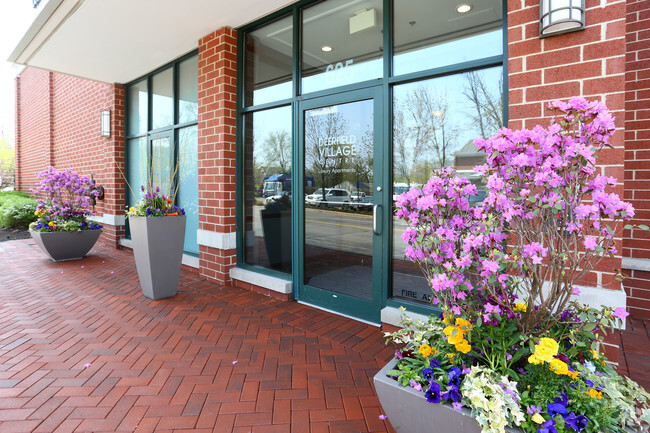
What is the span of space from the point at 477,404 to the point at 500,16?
8.72ft

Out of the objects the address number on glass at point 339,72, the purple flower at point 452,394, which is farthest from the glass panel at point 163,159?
the purple flower at point 452,394

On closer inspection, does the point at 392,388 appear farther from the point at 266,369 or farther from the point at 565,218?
the point at 266,369

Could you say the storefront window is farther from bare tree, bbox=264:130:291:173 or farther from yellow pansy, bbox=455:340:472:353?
yellow pansy, bbox=455:340:472:353

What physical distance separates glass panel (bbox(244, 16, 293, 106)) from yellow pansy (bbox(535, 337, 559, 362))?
3451 millimetres

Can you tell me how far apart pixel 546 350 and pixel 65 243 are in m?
6.91

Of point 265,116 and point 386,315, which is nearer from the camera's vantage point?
point 386,315

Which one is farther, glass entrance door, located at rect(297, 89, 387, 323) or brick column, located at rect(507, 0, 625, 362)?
glass entrance door, located at rect(297, 89, 387, 323)

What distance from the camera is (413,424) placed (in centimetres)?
150

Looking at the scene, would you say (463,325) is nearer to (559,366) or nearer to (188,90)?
(559,366)

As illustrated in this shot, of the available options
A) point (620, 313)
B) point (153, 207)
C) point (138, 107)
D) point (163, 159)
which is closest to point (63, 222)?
point (163, 159)

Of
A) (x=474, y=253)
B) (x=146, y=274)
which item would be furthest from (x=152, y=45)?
(x=474, y=253)

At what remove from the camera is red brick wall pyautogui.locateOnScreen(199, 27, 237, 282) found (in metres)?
4.40

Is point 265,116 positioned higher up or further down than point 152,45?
further down

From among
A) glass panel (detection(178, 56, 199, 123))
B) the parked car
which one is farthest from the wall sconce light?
the parked car
